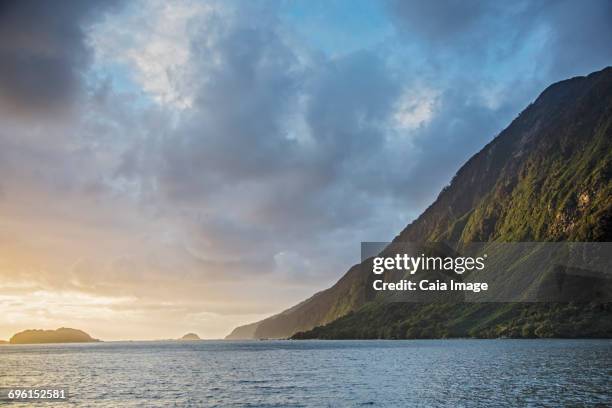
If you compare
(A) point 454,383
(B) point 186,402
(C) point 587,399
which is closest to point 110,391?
(B) point 186,402

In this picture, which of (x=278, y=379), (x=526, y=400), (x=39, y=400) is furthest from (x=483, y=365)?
(x=39, y=400)

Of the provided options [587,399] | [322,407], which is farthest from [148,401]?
[587,399]

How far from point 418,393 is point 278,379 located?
128 ft

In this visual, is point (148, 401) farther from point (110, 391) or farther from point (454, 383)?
point (454, 383)

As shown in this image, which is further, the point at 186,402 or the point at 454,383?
the point at 454,383

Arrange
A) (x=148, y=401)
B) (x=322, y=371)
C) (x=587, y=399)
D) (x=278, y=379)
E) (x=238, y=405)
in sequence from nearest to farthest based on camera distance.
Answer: (x=587, y=399)
(x=238, y=405)
(x=148, y=401)
(x=278, y=379)
(x=322, y=371)

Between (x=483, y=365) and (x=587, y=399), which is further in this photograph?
(x=483, y=365)

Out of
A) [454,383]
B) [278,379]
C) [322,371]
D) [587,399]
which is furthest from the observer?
[322,371]

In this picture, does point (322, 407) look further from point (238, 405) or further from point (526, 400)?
point (526, 400)

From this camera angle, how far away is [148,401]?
281 feet

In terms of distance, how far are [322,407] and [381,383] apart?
30.3 m

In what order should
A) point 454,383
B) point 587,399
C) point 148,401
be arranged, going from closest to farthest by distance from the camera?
point 587,399, point 148,401, point 454,383

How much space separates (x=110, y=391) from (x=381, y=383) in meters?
49.5

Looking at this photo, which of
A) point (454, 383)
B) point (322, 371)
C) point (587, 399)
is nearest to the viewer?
point (587, 399)
